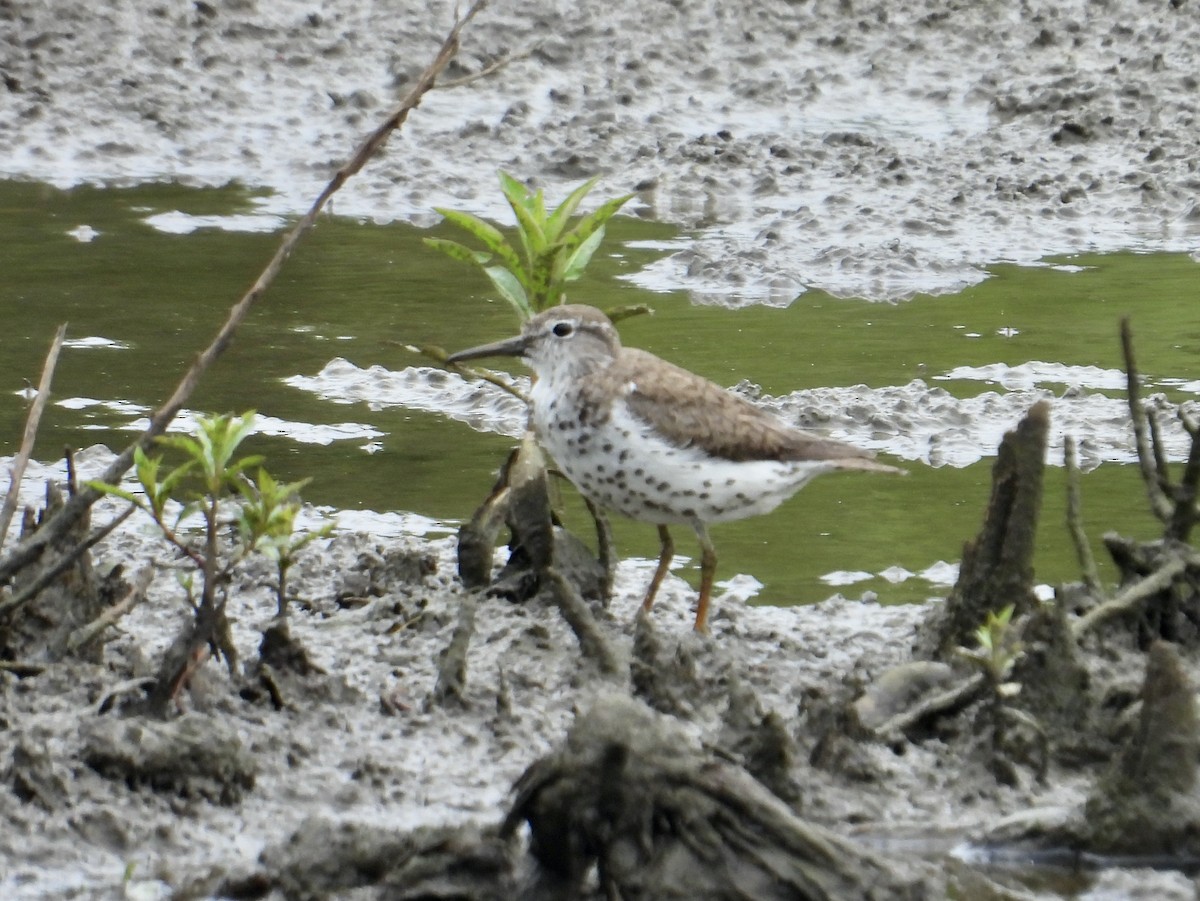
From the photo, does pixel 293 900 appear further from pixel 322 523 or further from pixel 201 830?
pixel 322 523

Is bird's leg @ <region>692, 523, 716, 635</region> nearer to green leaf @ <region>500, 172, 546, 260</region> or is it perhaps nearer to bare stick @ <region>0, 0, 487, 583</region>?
green leaf @ <region>500, 172, 546, 260</region>

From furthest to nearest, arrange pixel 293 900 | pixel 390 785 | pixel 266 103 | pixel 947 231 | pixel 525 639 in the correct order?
pixel 266 103 → pixel 947 231 → pixel 525 639 → pixel 390 785 → pixel 293 900

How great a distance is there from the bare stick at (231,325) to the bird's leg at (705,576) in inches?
76.1

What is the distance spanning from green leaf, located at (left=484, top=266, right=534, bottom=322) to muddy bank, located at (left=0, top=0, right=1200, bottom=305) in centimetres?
432

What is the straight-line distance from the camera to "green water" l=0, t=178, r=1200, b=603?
23.4ft

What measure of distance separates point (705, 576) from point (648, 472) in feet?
1.44

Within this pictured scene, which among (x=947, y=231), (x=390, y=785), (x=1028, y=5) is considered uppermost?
(x=1028, y=5)

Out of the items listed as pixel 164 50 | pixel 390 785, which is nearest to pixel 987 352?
pixel 390 785

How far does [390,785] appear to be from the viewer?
480cm

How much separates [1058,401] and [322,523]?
3.36 metres

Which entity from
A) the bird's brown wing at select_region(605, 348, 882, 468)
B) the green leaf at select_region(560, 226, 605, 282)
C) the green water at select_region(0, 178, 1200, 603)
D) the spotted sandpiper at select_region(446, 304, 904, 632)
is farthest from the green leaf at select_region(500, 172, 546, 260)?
the green water at select_region(0, 178, 1200, 603)

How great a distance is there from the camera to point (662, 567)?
6.16m

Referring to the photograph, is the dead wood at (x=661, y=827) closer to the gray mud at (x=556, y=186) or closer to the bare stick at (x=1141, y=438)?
the gray mud at (x=556, y=186)

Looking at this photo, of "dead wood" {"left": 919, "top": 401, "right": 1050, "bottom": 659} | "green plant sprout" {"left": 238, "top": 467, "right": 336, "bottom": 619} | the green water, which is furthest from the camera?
the green water
